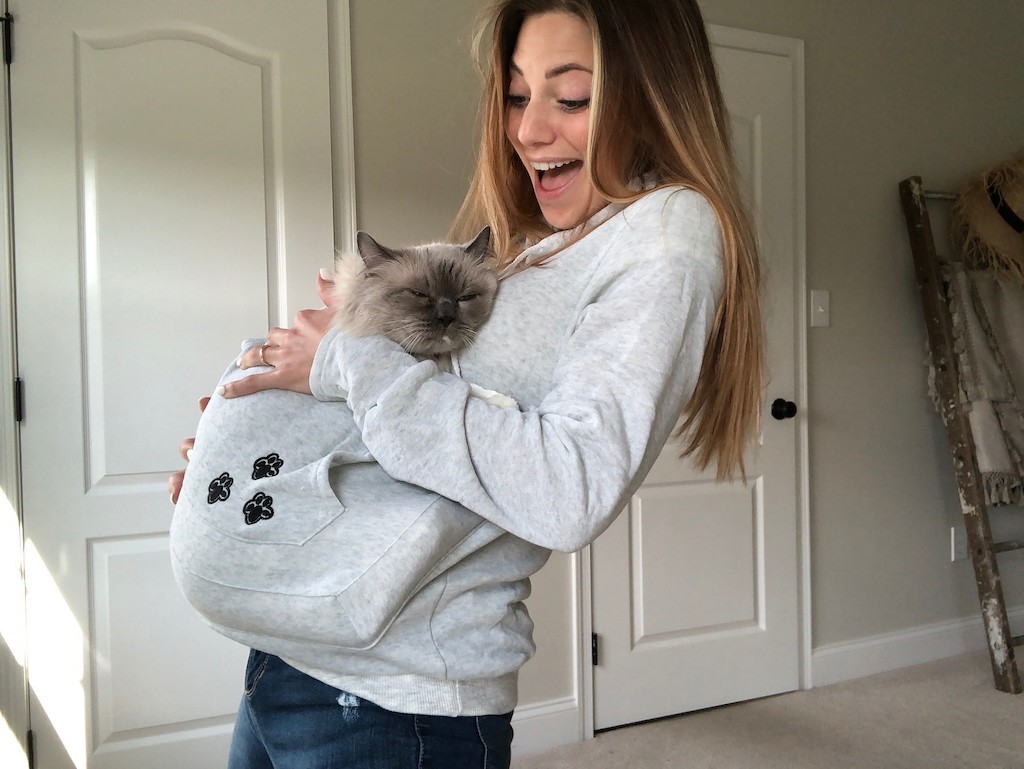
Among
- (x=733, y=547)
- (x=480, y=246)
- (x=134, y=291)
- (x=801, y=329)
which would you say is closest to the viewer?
(x=480, y=246)

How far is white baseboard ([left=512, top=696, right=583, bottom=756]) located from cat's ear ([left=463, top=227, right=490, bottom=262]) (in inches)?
70.1

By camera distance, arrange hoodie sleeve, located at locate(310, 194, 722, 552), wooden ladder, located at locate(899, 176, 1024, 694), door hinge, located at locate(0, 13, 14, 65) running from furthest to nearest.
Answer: wooden ladder, located at locate(899, 176, 1024, 694), door hinge, located at locate(0, 13, 14, 65), hoodie sleeve, located at locate(310, 194, 722, 552)

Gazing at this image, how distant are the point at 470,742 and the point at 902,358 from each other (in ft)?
9.49

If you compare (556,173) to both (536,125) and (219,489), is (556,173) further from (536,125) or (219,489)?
(219,489)

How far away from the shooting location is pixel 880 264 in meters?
2.98

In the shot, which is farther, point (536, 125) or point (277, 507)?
point (536, 125)

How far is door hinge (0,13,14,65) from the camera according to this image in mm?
1891

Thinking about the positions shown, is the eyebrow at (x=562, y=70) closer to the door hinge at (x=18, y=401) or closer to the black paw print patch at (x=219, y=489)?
the black paw print patch at (x=219, y=489)

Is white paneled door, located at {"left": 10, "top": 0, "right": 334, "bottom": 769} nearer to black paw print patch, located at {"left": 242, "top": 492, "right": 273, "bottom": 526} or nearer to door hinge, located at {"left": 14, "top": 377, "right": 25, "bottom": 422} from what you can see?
door hinge, located at {"left": 14, "top": 377, "right": 25, "bottom": 422}

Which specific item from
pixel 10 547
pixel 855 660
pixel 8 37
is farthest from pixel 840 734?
pixel 8 37

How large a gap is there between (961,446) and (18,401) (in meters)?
3.25

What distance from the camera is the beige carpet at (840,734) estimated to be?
2.24 meters

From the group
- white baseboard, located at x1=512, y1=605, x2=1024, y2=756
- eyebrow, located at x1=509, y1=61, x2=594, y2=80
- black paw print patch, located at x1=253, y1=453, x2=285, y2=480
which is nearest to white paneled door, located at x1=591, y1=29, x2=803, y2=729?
white baseboard, located at x1=512, y1=605, x2=1024, y2=756

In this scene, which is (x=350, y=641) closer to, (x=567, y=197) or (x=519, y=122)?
(x=567, y=197)
